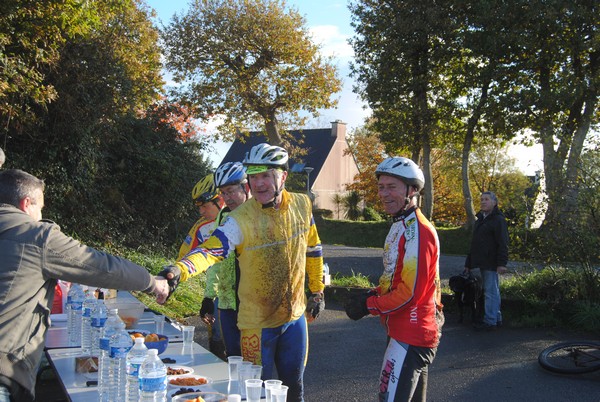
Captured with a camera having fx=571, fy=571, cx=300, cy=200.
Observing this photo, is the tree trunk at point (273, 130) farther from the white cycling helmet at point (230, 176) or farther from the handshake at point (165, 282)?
the handshake at point (165, 282)

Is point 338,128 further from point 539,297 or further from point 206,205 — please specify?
point 206,205

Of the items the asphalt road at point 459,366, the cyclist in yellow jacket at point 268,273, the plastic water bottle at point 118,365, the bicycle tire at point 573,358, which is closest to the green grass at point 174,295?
the asphalt road at point 459,366

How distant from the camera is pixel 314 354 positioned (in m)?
8.44

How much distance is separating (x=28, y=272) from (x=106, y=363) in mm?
727

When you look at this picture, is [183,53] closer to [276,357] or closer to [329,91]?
[329,91]

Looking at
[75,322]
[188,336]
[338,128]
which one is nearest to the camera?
[188,336]

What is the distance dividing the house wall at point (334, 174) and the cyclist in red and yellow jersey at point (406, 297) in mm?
47673

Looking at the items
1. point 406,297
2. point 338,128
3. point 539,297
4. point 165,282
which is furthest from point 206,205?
point 338,128

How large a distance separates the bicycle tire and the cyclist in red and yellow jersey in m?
4.37

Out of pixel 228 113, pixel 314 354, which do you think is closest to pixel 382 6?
pixel 228 113

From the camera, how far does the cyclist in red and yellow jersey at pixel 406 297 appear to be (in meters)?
→ 3.61

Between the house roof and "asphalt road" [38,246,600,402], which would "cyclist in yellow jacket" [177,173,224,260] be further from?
the house roof

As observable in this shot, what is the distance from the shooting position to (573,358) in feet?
24.9

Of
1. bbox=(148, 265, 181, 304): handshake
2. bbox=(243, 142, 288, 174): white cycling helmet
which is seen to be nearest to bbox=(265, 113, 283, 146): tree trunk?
bbox=(243, 142, 288, 174): white cycling helmet
